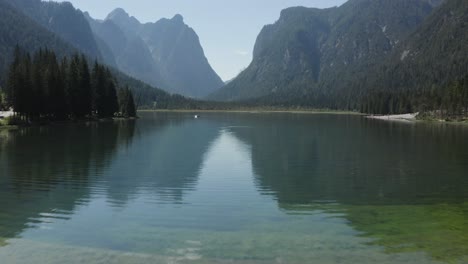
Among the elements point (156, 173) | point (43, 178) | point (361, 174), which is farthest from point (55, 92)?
point (361, 174)

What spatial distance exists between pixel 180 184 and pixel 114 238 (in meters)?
16.5

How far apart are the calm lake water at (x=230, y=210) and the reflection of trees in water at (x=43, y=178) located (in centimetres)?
10

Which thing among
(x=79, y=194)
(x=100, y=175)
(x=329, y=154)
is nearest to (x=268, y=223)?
(x=79, y=194)

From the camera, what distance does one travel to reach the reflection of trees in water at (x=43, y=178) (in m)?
25.3

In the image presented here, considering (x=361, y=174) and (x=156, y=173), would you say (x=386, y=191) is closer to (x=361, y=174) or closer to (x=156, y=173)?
(x=361, y=174)

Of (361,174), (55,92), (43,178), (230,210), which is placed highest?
(55,92)

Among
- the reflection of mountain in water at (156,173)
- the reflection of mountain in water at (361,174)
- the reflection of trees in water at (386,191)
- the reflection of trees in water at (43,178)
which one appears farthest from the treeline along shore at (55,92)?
the reflection of trees in water at (386,191)

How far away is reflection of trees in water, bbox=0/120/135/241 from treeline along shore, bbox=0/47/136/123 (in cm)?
4704

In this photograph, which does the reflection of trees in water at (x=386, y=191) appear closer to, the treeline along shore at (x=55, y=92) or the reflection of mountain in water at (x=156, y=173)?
the reflection of mountain in water at (x=156, y=173)

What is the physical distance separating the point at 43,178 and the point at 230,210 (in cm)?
1865

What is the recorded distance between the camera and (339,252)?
18656 mm

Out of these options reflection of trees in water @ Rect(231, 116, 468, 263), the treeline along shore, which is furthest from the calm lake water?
the treeline along shore

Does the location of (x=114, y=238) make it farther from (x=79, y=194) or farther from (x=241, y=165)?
(x=241, y=165)

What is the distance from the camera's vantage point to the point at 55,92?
119 metres
